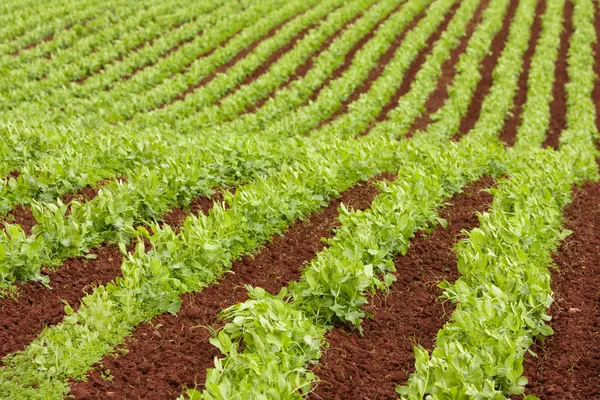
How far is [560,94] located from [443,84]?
426 cm

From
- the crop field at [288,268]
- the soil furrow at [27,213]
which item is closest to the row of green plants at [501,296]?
the crop field at [288,268]

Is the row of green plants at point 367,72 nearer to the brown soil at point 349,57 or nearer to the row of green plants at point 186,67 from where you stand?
the brown soil at point 349,57

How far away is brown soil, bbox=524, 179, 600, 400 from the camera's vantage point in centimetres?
508

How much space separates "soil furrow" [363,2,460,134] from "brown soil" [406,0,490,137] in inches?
36.4

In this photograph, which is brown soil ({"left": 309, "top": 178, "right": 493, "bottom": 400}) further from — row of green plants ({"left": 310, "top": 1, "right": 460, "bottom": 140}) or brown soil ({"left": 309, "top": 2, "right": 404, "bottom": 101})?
brown soil ({"left": 309, "top": 2, "right": 404, "bottom": 101})

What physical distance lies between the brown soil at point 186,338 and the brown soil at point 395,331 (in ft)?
3.15

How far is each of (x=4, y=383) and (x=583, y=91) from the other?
A: 22730mm

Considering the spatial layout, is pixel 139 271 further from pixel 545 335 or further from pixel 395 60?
pixel 395 60

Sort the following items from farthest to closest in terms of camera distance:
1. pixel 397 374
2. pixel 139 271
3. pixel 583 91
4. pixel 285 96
→ pixel 583 91, pixel 285 96, pixel 139 271, pixel 397 374

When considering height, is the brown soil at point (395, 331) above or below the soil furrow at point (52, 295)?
below

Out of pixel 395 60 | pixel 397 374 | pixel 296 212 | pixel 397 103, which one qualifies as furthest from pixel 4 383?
pixel 395 60

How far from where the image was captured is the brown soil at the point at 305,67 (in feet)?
64.3

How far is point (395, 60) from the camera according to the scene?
978 inches

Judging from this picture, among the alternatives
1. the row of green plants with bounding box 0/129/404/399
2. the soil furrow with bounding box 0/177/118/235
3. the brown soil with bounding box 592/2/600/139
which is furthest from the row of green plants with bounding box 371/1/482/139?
the soil furrow with bounding box 0/177/118/235
